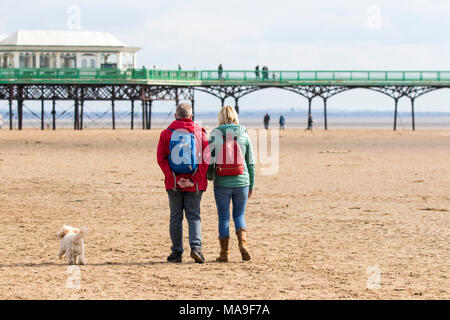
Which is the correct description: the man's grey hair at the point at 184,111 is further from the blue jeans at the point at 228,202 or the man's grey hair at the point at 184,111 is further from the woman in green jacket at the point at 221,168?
the blue jeans at the point at 228,202

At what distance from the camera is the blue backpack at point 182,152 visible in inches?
379

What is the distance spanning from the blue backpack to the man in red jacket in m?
0.04

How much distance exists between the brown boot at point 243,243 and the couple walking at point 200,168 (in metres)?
0.01

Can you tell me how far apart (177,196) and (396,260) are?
106 inches

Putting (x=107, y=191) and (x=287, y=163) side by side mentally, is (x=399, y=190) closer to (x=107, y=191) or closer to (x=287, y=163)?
(x=107, y=191)

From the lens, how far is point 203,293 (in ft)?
27.8

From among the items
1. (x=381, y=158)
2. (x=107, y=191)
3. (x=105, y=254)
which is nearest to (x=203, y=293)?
(x=105, y=254)

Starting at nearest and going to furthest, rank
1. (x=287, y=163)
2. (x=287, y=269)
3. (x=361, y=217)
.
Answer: (x=287, y=269) → (x=361, y=217) → (x=287, y=163)

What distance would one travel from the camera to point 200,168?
32.0ft

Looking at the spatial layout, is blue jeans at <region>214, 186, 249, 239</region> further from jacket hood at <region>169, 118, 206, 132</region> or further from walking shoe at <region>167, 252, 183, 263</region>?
jacket hood at <region>169, 118, 206, 132</region>

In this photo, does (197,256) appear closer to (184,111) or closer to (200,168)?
(200,168)

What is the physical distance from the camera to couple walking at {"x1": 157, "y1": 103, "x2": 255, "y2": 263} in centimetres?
967

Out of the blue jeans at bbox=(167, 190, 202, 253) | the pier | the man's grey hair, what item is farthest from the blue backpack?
the pier

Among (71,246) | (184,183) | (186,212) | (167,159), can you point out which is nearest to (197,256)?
(186,212)
